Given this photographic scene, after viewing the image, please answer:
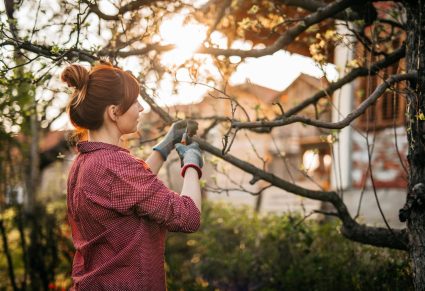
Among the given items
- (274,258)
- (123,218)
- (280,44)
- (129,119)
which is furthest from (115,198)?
(274,258)

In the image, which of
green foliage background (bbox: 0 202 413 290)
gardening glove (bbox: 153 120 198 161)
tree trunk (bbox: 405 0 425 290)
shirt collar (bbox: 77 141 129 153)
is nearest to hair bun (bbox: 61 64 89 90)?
shirt collar (bbox: 77 141 129 153)

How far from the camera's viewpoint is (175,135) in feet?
8.90

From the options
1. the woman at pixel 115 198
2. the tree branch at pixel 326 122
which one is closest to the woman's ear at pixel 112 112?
the woman at pixel 115 198

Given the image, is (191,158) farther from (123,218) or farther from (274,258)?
(274,258)

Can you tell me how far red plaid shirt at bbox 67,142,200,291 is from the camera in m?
2.11

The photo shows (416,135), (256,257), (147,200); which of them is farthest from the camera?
(256,257)

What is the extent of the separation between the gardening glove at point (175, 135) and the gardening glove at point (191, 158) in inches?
6.7

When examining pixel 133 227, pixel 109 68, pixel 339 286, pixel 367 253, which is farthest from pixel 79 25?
pixel 367 253

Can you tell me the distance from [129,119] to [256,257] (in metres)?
4.28

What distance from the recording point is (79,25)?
311cm

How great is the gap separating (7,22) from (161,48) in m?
1.19

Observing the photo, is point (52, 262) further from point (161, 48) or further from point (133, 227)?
point (133, 227)

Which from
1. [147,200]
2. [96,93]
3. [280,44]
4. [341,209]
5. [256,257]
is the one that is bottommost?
[256,257]

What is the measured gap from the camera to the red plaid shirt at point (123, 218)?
2105mm
